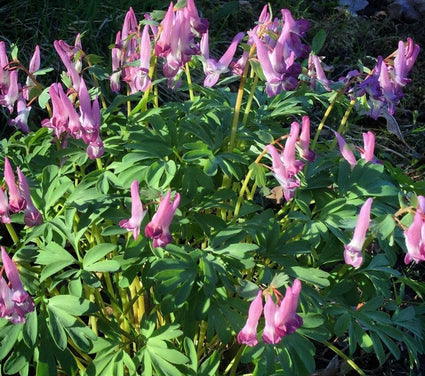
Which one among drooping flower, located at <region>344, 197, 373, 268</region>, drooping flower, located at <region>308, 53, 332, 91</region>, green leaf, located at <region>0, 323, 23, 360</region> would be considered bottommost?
green leaf, located at <region>0, 323, 23, 360</region>

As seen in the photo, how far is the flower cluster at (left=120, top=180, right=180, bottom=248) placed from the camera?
6.68 ft

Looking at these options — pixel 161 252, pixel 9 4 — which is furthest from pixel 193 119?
pixel 9 4

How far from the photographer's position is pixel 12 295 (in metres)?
1.98

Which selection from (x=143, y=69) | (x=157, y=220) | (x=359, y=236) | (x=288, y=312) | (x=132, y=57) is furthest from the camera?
(x=132, y=57)

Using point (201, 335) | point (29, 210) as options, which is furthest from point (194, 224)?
point (29, 210)

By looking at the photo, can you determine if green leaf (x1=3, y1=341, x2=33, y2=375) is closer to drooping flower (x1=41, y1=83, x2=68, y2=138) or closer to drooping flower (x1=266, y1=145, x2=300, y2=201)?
drooping flower (x1=41, y1=83, x2=68, y2=138)

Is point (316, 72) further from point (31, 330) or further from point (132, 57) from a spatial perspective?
point (31, 330)

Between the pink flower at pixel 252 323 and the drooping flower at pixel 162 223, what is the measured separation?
→ 339 millimetres

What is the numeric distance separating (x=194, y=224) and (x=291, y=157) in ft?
1.77

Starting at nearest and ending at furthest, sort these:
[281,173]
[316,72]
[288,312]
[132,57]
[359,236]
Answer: [288,312] → [359,236] → [281,173] → [132,57] → [316,72]

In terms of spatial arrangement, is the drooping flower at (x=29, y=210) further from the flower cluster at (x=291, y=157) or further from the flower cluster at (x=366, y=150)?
the flower cluster at (x=366, y=150)

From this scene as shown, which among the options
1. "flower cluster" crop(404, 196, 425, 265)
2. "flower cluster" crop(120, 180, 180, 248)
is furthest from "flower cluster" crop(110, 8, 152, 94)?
"flower cluster" crop(404, 196, 425, 265)

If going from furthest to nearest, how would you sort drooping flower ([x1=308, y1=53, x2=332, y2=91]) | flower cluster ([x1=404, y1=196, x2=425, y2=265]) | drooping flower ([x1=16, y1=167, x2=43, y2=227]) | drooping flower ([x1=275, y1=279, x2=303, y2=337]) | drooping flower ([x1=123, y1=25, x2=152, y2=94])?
drooping flower ([x1=308, y1=53, x2=332, y2=91]), drooping flower ([x1=123, y1=25, x2=152, y2=94]), drooping flower ([x1=16, y1=167, x2=43, y2=227]), flower cluster ([x1=404, y1=196, x2=425, y2=265]), drooping flower ([x1=275, y1=279, x2=303, y2=337])

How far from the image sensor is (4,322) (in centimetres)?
209
